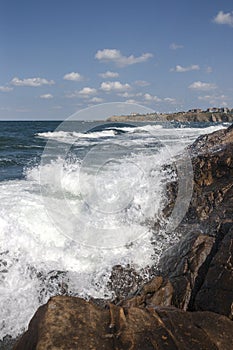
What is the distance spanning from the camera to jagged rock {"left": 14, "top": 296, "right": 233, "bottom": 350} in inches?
79.4

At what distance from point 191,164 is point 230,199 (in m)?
1.71

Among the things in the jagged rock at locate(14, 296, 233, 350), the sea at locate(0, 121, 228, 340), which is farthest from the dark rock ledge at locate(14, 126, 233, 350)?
the sea at locate(0, 121, 228, 340)

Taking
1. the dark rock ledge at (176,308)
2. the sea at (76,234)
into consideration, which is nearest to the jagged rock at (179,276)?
the dark rock ledge at (176,308)

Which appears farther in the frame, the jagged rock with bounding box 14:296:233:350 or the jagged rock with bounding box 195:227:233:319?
the jagged rock with bounding box 195:227:233:319

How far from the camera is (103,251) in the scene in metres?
5.58

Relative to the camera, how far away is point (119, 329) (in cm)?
219

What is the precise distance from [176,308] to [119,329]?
0.72 metres

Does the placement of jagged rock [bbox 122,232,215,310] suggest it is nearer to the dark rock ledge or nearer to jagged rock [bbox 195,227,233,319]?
the dark rock ledge

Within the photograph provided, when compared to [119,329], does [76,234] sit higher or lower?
lower

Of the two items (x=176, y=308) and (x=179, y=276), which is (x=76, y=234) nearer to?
(x=179, y=276)

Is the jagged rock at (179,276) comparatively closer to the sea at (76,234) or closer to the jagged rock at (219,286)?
the jagged rock at (219,286)

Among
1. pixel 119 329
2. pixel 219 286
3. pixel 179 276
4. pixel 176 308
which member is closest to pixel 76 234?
pixel 179 276

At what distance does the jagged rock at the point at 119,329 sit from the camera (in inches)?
79.4

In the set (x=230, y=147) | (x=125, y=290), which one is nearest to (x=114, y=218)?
(x=125, y=290)
